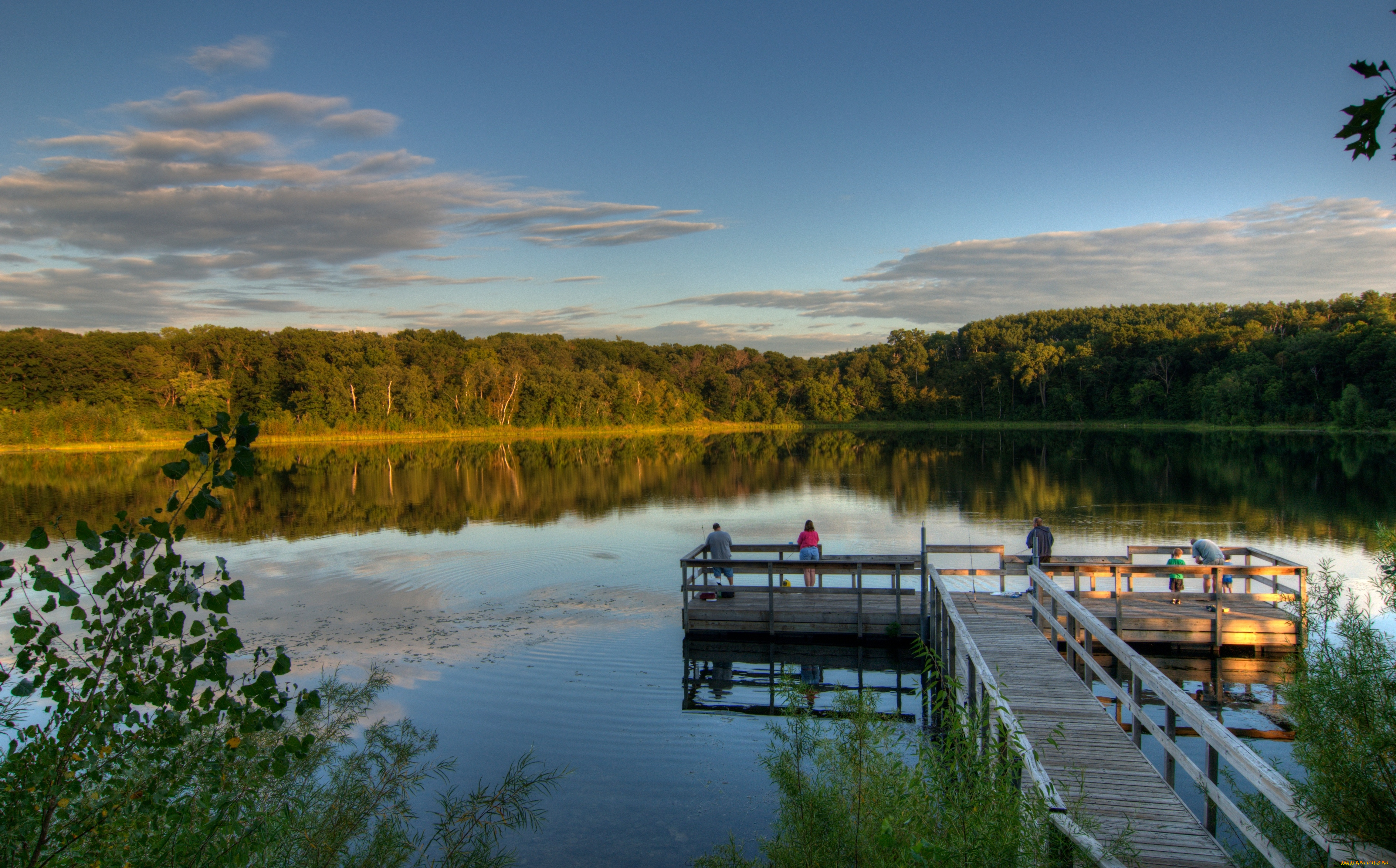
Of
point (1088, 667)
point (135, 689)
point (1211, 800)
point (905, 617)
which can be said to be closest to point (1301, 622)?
point (1088, 667)

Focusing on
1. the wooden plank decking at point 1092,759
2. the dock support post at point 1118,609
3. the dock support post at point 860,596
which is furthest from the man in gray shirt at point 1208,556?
the dock support post at point 860,596

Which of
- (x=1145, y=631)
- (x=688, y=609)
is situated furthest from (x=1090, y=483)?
(x=688, y=609)

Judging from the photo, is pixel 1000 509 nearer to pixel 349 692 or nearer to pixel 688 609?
pixel 688 609

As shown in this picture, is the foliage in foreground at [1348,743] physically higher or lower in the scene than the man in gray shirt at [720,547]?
higher

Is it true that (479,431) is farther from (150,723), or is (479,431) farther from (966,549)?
(150,723)

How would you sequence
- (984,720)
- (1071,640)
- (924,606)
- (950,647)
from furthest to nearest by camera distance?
(924,606) → (950,647) → (1071,640) → (984,720)

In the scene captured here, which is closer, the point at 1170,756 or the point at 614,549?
the point at 1170,756

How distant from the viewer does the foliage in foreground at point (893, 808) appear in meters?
4.41

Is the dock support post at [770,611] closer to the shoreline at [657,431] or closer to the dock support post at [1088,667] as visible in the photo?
the dock support post at [1088,667]

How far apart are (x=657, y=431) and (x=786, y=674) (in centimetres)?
8115

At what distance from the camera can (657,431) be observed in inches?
3696

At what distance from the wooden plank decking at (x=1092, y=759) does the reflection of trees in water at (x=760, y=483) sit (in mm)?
16116

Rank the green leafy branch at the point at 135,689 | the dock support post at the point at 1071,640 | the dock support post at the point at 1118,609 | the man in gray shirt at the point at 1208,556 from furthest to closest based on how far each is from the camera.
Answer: the man in gray shirt at the point at 1208,556
the dock support post at the point at 1118,609
the dock support post at the point at 1071,640
the green leafy branch at the point at 135,689

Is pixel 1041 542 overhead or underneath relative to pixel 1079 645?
overhead
